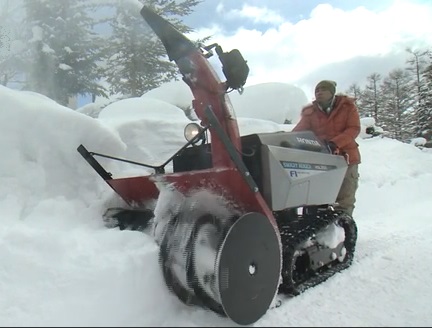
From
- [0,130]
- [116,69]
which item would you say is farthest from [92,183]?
[116,69]

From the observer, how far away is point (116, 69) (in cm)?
1205

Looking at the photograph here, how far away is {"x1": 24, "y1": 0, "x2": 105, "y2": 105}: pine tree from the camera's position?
15.2 meters

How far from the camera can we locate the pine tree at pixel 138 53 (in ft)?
19.1

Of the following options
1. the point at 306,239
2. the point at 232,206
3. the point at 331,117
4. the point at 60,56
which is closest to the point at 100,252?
the point at 232,206

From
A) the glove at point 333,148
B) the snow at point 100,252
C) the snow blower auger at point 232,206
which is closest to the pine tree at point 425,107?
the snow at point 100,252

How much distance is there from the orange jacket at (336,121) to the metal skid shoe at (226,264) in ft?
7.31

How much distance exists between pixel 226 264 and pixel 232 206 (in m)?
0.44

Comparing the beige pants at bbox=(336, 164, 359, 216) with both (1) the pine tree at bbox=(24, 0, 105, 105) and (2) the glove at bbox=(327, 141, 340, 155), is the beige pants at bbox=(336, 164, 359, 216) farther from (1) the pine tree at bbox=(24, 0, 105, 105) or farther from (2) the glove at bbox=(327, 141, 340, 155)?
(1) the pine tree at bbox=(24, 0, 105, 105)

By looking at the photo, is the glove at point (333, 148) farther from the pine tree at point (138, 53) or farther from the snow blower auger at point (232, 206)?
the pine tree at point (138, 53)

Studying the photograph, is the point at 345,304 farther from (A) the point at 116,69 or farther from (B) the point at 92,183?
(A) the point at 116,69

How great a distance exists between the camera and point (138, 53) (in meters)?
9.05

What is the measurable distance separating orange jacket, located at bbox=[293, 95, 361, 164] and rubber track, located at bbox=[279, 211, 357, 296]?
926mm

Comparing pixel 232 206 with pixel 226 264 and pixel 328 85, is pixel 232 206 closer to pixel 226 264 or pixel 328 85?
pixel 226 264

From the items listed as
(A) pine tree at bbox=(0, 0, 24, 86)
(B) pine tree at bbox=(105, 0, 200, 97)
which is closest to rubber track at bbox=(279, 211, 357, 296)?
(B) pine tree at bbox=(105, 0, 200, 97)
